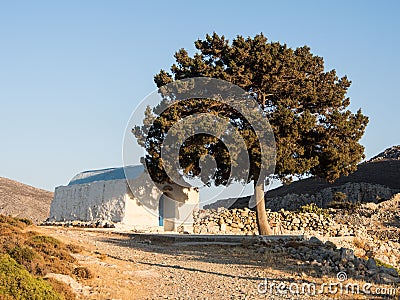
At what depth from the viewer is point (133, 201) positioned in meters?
24.7

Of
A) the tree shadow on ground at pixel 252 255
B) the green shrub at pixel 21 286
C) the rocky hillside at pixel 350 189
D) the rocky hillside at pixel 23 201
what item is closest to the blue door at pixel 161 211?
the tree shadow on ground at pixel 252 255

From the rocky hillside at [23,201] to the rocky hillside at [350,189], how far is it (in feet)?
48.1

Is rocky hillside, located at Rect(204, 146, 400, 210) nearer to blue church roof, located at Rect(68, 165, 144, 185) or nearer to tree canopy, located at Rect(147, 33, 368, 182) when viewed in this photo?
blue church roof, located at Rect(68, 165, 144, 185)

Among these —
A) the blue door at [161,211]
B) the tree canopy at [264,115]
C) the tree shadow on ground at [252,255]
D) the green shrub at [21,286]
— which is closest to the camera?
the green shrub at [21,286]

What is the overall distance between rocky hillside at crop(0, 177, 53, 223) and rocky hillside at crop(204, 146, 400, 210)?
14.7m

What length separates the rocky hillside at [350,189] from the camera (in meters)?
52.2

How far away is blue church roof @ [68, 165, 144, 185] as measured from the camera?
2519cm

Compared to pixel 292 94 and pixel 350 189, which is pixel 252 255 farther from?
pixel 350 189

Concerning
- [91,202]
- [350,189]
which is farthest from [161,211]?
[350,189]

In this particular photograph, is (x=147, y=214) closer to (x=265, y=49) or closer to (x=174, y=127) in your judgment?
(x=174, y=127)

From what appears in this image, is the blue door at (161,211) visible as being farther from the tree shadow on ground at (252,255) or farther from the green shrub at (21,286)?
the green shrub at (21,286)

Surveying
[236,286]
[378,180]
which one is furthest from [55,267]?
[378,180]

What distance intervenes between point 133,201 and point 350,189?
119 ft

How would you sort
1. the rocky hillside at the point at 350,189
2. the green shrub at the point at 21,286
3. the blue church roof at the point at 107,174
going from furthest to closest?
the rocky hillside at the point at 350,189
the blue church roof at the point at 107,174
the green shrub at the point at 21,286
